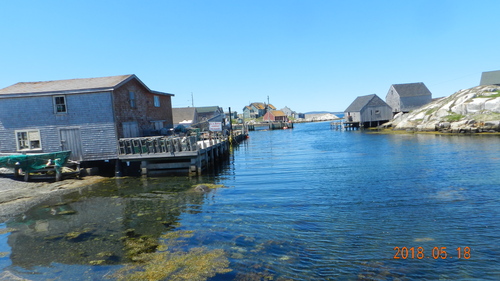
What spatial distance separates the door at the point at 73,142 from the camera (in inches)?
898

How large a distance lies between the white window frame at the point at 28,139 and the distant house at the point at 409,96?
77.4m

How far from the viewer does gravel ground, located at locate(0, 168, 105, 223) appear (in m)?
15.7

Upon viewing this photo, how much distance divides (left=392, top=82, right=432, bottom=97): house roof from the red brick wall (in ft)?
217

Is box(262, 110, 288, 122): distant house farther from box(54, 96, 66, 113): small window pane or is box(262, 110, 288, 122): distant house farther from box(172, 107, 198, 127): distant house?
box(54, 96, 66, 113): small window pane

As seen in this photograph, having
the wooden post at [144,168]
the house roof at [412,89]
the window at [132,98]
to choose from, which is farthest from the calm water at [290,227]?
the house roof at [412,89]

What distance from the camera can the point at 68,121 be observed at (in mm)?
22641

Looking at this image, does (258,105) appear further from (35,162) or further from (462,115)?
(35,162)

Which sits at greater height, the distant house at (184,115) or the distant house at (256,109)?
the distant house at (256,109)

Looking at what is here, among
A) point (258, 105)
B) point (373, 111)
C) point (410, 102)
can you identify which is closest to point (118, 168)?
point (373, 111)

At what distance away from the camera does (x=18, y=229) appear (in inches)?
494

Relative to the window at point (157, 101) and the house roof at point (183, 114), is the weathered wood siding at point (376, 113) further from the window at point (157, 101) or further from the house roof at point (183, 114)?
the window at point (157, 101)

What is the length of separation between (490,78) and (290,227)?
3046 inches

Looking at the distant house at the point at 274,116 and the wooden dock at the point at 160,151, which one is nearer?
the wooden dock at the point at 160,151

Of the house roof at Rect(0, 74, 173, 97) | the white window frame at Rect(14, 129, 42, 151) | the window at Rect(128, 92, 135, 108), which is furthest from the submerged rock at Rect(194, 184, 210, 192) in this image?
the white window frame at Rect(14, 129, 42, 151)
